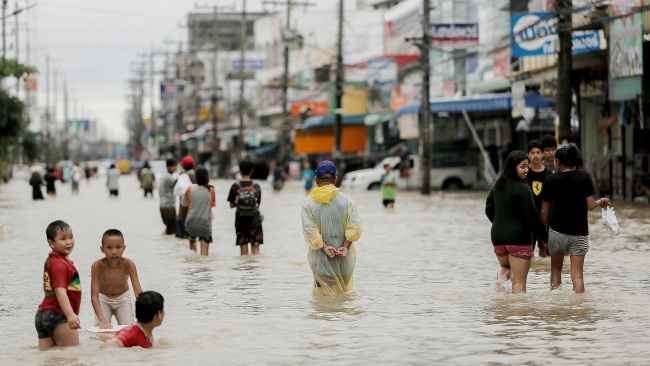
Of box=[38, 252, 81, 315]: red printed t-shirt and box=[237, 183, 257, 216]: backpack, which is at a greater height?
Answer: box=[237, 183, 257, 216]: backpack

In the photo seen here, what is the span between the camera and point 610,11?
111ft

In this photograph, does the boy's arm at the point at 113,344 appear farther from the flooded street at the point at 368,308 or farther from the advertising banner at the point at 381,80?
the advertising banner at the point at 381,80

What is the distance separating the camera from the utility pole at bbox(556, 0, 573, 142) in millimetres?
30933

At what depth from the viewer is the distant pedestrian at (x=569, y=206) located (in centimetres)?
1309

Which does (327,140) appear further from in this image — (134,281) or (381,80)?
(134,281)

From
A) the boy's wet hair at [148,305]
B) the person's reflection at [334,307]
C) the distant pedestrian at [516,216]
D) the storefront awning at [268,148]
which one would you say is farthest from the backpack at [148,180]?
the storefront awning at [268,148]

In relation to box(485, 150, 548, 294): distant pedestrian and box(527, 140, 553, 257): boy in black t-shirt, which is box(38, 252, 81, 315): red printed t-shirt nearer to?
box(485, 150, 548, 294): distant pedestrian

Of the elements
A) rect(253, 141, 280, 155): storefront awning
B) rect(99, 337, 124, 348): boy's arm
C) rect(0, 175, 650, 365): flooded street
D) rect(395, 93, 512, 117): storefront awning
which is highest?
rect(395, 93, 512, 117): storefront awning

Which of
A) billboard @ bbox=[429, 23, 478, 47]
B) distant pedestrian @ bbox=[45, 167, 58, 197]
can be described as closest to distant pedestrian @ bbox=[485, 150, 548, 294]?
billboard @ bbox=[429, 23, 478, 47]

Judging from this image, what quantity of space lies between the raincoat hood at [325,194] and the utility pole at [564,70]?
18631 millimetres

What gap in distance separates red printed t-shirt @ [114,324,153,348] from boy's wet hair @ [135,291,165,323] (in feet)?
0.75

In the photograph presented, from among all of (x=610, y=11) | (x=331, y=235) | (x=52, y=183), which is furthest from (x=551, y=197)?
(x=52, y=183)

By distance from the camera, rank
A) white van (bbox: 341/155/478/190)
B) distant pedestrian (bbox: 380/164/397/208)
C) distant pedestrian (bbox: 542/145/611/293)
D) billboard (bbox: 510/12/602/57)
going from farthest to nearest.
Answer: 1. white van (bbox: 341/155/478/190)
2. distant pedestrian (bbox: 380/164/397/208)
3. billboard (bbox: 510/12/602/57)
4. distant pedestrian (bbox: 542/145/611/293)

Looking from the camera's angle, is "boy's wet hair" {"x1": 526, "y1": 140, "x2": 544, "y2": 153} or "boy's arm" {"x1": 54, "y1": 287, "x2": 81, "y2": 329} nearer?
"boy's arm" {"x1": 54, "y1": 287, "x2": 81, "y2": 329}
